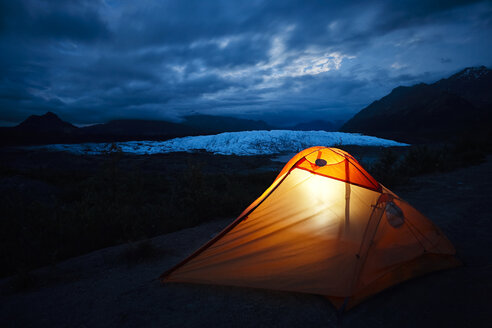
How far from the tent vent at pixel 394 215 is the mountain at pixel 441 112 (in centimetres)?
4101

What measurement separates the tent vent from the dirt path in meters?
0.75

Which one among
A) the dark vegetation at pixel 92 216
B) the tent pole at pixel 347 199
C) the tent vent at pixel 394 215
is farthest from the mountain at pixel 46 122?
the tent vent at pixel 394 215

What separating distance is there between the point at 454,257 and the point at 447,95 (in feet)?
229

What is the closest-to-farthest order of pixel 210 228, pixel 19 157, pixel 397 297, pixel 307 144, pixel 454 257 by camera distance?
pixel 397 297, pixel 454 257, pixel 210 228, pixel 19 157, pixel 307 144

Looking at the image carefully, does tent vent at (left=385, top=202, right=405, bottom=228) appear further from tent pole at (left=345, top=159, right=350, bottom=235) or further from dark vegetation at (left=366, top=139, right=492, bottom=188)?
dark vegetation at (left=366, top=139, right=492, bottom=188)

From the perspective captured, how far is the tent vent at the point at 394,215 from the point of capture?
3387 millimetres

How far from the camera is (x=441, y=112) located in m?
51.2

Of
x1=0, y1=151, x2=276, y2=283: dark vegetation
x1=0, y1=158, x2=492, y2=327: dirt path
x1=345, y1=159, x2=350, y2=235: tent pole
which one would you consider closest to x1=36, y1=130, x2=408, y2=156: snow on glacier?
x1=0, y1=151, x2=276, y2=283: dark vegetation

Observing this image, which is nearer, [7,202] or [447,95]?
[7,202]

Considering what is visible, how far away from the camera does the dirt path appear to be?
258 centimetres

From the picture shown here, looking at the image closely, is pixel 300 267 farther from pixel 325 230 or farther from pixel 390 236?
pixel 390 236

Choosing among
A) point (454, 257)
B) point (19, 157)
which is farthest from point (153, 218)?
point (19, 157)

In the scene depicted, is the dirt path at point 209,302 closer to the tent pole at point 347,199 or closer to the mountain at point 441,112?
the tent pole at point 347,199

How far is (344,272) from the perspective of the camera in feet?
9.64
